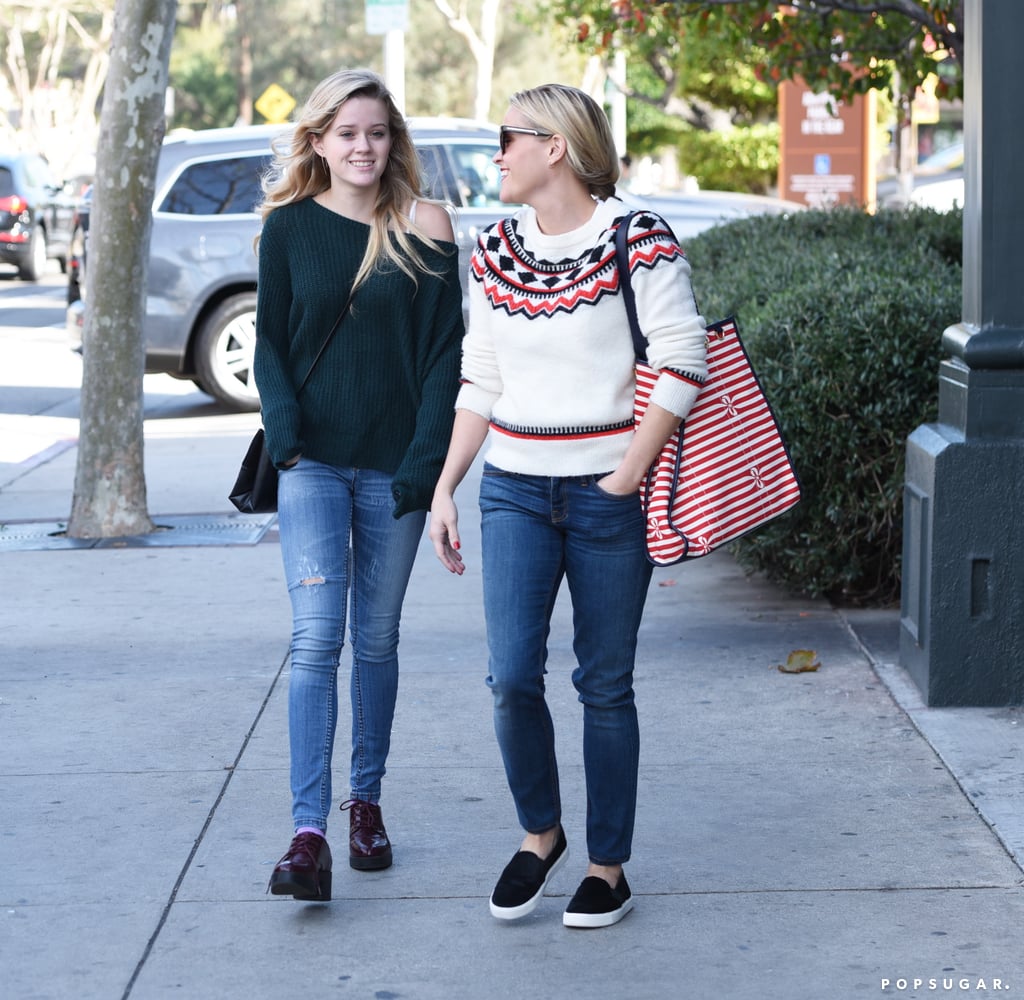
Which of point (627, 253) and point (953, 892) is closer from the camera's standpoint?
point (627, 253)

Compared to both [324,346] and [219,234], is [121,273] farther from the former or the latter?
[324,346]

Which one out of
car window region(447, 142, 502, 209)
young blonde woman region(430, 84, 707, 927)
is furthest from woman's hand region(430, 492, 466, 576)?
car window region(447, 142, 502, 209)

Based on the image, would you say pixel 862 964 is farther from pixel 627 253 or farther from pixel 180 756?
pixel 180 756

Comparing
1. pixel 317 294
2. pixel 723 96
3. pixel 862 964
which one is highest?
pixel 723 96

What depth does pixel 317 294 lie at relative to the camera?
402cm

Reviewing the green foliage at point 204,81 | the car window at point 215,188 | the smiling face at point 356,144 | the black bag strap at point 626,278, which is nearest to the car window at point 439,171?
the car window at point 215,188

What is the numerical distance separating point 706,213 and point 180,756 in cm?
1093

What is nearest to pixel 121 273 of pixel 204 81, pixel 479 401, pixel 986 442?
pixel 986 442

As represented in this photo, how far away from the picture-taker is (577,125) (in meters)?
3.65

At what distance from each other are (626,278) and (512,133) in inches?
15.8

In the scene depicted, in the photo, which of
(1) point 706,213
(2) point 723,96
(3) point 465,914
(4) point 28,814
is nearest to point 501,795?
(3) point 465,914

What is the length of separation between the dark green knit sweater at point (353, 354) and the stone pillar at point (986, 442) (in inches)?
75.9

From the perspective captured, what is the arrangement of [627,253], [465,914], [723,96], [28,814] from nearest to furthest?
[627,253]
[465,914]
[28,814]
[723,96]

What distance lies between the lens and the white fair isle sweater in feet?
11.8
